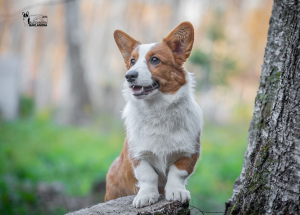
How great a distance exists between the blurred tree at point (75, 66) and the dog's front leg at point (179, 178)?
9330 mm

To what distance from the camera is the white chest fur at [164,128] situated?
295 centimetres

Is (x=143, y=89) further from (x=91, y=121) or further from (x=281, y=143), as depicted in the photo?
(x=91, y=121)

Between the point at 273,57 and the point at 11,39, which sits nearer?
the point at 273,57

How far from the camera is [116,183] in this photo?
3533 millimetres

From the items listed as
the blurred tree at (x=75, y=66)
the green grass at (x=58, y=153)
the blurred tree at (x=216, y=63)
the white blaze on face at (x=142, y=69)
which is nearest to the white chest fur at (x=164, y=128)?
the white blaze on face at (x=142, y=69)

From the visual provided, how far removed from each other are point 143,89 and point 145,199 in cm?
96

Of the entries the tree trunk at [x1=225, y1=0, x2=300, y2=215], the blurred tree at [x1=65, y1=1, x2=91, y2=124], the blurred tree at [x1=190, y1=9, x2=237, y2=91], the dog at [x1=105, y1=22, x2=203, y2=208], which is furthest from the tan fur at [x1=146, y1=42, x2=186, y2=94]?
the blurred tree at [x1=190, y1=9, x2=237, y2=91]

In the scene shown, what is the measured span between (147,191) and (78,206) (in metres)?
3.51

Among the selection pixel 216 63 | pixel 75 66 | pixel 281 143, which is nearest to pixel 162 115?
pixel 281 143

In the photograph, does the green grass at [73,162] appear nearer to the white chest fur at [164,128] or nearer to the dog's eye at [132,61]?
the white chest fur at [164,128]

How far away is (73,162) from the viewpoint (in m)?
7.75

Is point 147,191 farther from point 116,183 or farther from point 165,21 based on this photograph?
point 165,21

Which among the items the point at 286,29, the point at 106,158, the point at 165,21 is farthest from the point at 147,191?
the point at 165,21

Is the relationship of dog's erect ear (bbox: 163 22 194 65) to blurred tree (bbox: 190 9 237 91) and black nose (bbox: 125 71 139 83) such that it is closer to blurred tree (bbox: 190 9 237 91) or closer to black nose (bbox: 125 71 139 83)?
black nose (bbox: 125 71 139 83)
